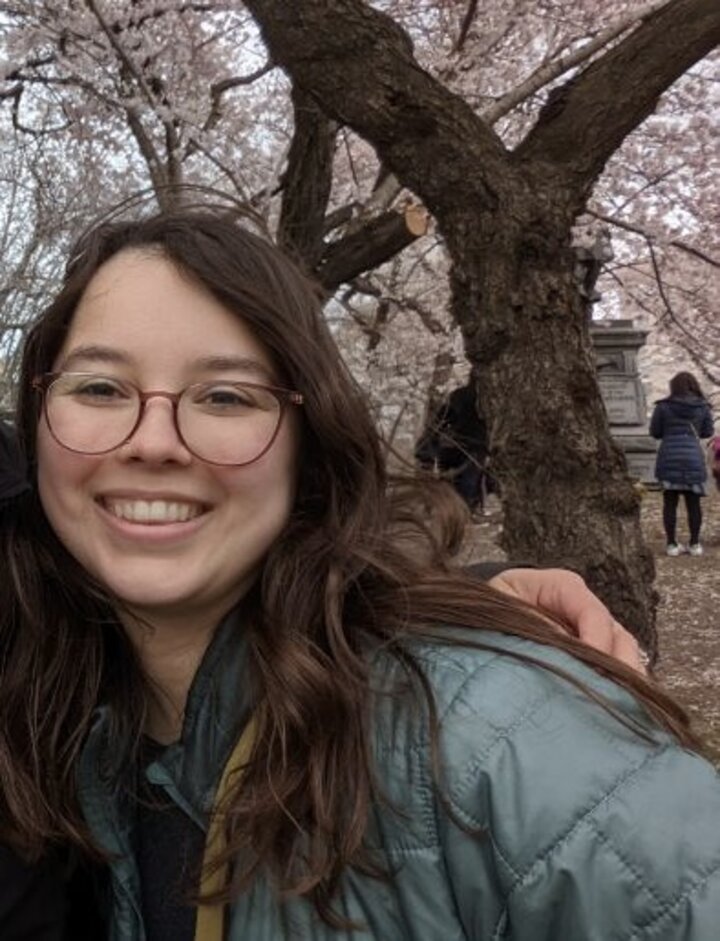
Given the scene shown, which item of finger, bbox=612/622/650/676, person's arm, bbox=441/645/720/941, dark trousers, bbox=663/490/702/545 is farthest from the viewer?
dark trousers, bbox=663/490/702/545

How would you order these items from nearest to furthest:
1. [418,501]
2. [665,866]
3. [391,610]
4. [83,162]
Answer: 1. [665,866]
2. [391,610]
3. [418,501]
4. [83,162]

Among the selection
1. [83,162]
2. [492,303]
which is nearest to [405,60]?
[492,303]

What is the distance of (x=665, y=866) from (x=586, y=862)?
75 mm

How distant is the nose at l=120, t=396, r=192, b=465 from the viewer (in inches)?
48.1

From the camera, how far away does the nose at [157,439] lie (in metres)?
1.22

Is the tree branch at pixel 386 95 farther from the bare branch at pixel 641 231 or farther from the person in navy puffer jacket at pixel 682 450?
the person in navy puffer jacket at pixel 682 450

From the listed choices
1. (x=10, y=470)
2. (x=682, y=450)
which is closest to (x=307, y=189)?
(x=10, y=470)

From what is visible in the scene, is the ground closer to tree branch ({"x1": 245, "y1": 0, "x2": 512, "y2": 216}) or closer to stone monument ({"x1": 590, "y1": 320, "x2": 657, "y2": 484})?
tree branch ({"x1": 245, "y1": 0, "x2": 512, "y2": 216})

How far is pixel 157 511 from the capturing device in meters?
1.25

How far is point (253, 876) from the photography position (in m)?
1.17

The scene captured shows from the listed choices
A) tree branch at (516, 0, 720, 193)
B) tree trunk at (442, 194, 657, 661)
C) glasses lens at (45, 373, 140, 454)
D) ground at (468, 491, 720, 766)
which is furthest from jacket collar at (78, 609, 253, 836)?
ground at (468, 491, 720, 766)

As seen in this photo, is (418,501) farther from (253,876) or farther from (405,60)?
(405,60)

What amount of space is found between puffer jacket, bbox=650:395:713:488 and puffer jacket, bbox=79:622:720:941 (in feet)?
28.3

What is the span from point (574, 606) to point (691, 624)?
647 cm
